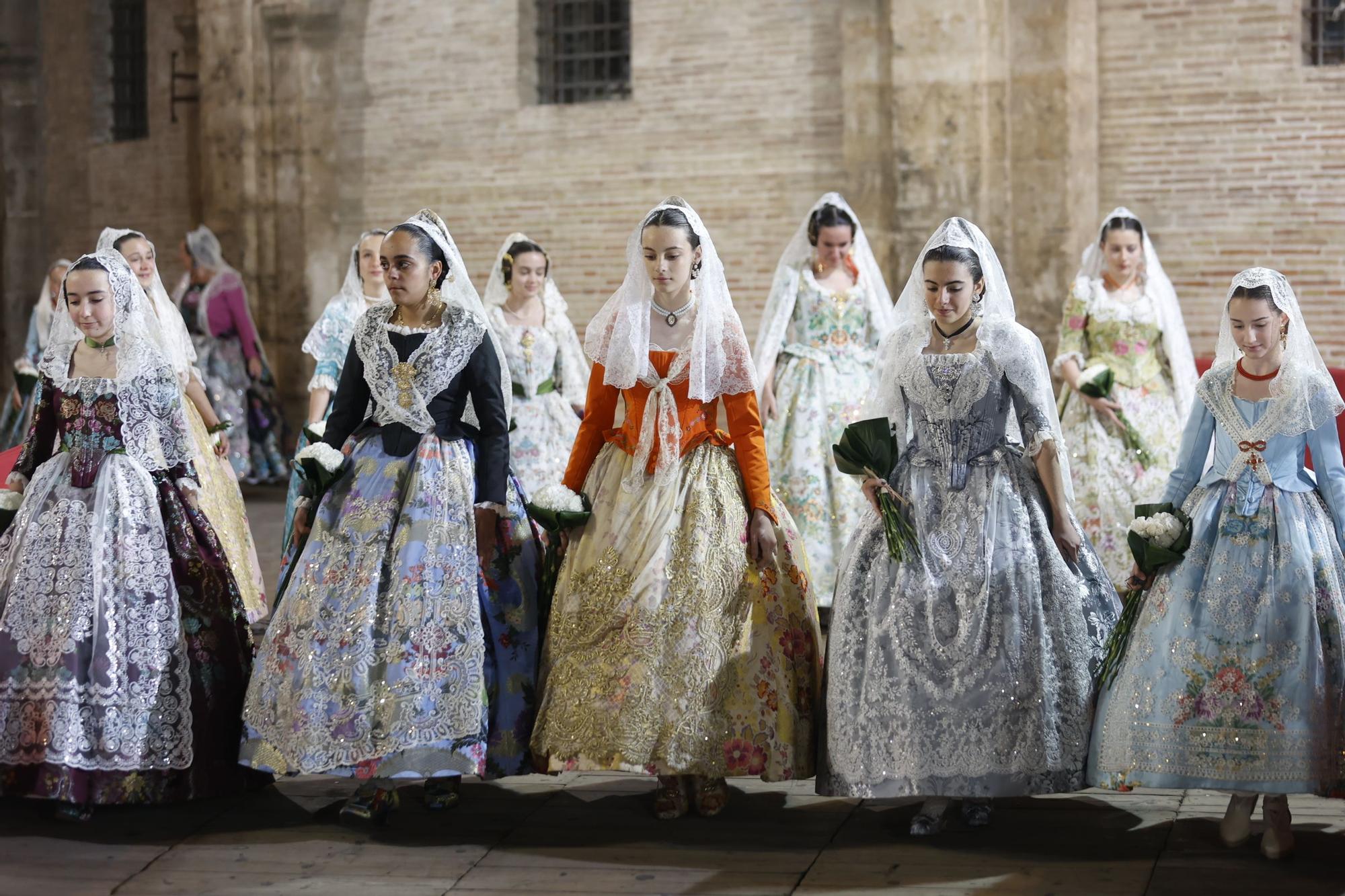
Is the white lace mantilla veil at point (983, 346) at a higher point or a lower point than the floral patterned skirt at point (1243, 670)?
higher

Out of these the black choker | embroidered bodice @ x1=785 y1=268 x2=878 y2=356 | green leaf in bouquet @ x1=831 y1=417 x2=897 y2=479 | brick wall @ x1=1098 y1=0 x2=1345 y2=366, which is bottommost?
green leaf in bouquet @ x1=831 y1=417 x2=897 y2=479

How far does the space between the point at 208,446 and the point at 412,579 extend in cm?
247

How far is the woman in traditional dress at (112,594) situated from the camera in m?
4.84

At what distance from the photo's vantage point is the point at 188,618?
5000mm

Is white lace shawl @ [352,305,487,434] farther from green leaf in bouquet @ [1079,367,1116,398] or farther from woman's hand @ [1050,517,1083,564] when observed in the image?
green leaf in bouquet @ [1079,367,1116,398]

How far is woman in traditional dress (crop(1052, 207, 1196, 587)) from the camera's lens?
7.44m

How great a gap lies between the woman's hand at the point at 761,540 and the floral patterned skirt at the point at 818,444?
Result: 251 centimetres

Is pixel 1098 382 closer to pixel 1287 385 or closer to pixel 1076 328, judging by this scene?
pixel 1076 328

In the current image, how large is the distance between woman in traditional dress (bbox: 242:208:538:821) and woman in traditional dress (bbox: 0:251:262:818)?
0.30m

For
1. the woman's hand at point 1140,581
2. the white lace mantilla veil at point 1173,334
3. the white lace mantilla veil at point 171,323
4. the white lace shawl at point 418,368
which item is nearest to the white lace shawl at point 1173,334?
the white lace mantilla veil at point 1173,334

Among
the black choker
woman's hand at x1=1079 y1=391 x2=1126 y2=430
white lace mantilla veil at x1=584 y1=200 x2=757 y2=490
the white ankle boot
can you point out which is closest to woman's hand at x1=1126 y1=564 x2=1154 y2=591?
the white ankle boot

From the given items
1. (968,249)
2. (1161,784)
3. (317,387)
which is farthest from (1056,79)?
(1161,784)

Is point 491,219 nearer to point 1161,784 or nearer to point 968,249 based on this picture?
point 968,249

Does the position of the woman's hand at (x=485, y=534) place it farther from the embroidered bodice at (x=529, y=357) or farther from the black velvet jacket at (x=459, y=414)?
the embroidered bodice at (x=529, y=357)
